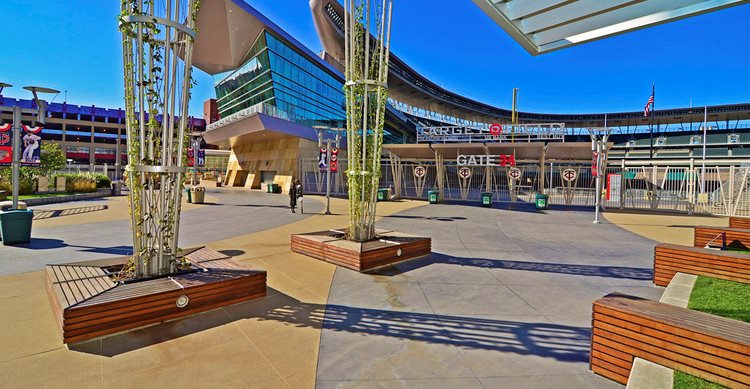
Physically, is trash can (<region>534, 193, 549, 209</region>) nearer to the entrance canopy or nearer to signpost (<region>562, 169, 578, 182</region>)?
signpost (<region>562, 169, 578, 182</region>)

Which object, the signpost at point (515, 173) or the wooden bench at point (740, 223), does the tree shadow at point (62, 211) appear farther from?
the signpost at point (515, 173)

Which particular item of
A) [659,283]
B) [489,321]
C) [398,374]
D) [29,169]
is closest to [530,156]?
[659,283]

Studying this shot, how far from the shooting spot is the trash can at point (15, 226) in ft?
29.4

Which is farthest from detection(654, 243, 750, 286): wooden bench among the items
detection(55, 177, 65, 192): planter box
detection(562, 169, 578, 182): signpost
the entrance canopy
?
detection(55, 177, 65, 192): planter box

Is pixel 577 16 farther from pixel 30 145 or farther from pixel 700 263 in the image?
pixel 30 145

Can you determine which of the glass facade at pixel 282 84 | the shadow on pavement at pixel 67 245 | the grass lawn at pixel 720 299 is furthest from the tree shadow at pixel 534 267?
the glass facade at pixel 282 84

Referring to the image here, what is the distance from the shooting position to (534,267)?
7887 mm

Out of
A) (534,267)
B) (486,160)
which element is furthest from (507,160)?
(534,267)

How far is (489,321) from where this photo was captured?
477 centimetres

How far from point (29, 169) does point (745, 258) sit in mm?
33005

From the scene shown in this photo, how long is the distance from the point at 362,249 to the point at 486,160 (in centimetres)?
2115

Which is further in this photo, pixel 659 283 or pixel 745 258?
pixel 659 283

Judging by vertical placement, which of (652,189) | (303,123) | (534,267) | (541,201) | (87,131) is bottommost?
(534,267)

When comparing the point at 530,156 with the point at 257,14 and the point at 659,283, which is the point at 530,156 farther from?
the point at 257,14
